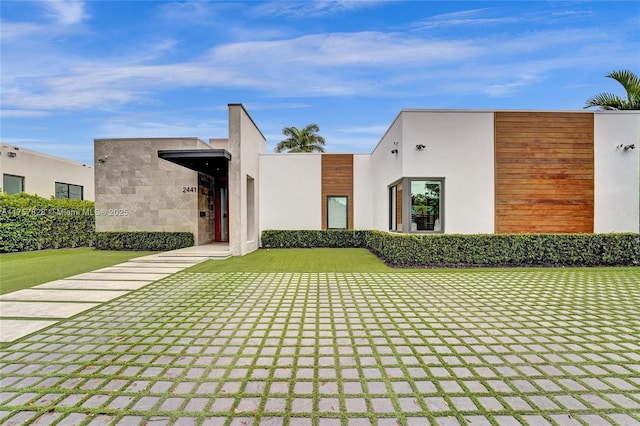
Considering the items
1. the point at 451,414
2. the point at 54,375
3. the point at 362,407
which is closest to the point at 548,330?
the point at 451,414

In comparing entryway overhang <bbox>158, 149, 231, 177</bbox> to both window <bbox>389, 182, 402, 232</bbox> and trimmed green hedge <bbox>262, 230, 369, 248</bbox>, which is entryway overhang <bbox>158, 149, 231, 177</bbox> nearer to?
trimmed green hedge <bbox>262, 230, 369, 248</bbox>

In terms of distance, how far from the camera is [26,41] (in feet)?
26.1

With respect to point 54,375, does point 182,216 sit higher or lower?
higher

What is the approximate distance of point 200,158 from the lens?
8.84m

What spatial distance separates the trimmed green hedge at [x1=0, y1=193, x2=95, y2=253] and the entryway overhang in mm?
6237

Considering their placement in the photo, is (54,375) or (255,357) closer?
(54,375)

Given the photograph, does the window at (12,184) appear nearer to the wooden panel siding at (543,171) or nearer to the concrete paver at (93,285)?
the concrete paver at (93,285)

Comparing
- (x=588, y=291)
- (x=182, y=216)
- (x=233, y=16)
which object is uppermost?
(x=233, y=16)

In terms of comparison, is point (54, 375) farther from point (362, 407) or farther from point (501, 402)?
point (501, 402)

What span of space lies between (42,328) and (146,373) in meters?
2.04

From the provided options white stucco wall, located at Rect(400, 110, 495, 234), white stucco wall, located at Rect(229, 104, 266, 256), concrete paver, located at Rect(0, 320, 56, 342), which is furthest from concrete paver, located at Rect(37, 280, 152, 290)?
white stucco wall, located at Rect(400, 110, 495, 234)

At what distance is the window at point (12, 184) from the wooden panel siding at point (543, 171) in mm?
20071

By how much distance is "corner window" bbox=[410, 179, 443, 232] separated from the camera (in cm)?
775

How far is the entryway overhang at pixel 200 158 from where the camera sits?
831cm
